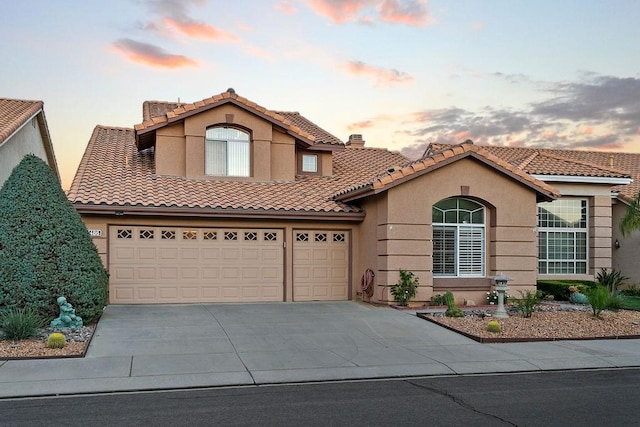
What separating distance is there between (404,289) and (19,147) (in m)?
12.7

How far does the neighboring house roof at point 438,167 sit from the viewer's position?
1678 centimetres

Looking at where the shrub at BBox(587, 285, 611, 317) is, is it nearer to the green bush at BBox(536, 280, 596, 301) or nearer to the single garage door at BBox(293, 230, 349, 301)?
the green bush at BBox(536, 280, 596, 301)

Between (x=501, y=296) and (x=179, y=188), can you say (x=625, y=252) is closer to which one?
(x=501, y=296)

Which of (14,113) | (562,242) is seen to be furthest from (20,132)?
(562,242)

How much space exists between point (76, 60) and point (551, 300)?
15985mm

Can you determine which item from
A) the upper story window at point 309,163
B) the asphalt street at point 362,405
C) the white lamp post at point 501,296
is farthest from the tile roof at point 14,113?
the white lamp post at point 501,296

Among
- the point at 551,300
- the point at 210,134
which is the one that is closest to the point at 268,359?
the point at 210,134

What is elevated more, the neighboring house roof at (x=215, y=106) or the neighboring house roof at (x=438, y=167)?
the neighboring house roof at (x=215, y=106)

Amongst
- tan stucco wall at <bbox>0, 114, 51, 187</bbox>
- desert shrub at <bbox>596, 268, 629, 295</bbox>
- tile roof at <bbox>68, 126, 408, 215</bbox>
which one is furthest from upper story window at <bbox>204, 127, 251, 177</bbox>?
desert shrub at <bbox>596, 268, 629, 295</bbox>

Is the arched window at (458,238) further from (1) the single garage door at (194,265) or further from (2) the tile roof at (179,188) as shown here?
(1) the single garage door at (194,265)

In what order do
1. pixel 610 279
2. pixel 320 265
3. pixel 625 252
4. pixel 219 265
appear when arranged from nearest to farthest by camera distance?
pixel 219 265 → pixel 320 265 → pixel 610 279 → pixel 625 252

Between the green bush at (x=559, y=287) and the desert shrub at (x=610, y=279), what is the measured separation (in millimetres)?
1036

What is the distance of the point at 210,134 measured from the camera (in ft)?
65.0

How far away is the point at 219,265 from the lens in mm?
17875
